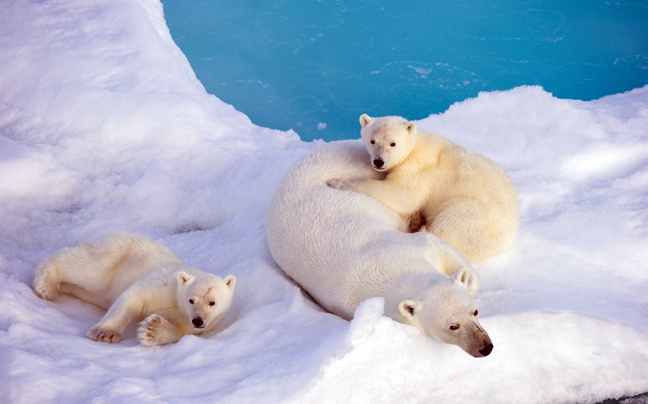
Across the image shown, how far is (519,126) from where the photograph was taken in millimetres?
5801

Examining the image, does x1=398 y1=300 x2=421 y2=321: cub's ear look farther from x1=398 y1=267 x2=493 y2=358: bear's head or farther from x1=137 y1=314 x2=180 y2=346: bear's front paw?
x1=137 y1=314 x2=180 y2=346: bear's front paw

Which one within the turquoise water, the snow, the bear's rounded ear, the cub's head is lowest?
the turquoise water

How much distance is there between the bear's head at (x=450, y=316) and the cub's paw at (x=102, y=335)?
1561mm

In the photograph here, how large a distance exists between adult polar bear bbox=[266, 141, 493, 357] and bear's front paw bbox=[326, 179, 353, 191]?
5cm

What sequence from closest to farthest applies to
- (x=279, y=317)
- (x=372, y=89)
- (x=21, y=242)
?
(x=279, y=317) < (x=21, y=242) < (x=372, y=89)

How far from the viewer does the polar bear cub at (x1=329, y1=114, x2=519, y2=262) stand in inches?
157

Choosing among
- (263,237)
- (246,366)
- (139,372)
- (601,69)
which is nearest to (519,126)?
(263,237)

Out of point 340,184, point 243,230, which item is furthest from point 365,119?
point 243,230

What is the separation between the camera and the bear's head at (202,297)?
3.23m

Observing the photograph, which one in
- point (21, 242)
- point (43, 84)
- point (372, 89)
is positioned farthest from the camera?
point (372, 89)

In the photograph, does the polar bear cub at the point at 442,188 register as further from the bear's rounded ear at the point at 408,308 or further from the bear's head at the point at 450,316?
the bear's rounded ear at the point at 408,308

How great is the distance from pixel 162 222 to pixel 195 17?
279 inches

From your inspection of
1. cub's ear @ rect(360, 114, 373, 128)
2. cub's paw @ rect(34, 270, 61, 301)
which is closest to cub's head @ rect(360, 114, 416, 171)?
cub's ear @ rect(360, 114, 373, 128)

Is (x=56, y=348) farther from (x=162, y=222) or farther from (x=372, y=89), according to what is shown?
(x=372, y=89)
